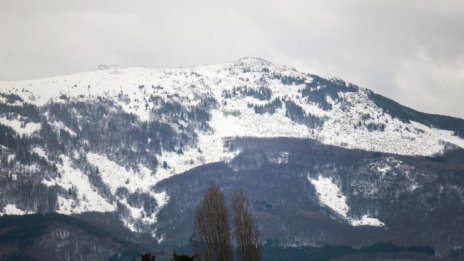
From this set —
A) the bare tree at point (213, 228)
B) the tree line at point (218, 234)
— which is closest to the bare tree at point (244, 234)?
the tree line at point (218, 234)

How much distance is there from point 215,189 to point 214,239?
10.2 m

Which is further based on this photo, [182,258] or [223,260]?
[223,260]

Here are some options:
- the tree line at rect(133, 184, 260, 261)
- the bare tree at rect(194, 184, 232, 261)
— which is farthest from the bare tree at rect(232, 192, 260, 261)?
the bare tree at rect(194, 184, 232, 261)

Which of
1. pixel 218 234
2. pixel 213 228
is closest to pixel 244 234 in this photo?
pixel 218 234

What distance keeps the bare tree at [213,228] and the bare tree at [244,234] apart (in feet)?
14.3

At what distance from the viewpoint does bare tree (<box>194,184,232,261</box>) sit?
175250 mm

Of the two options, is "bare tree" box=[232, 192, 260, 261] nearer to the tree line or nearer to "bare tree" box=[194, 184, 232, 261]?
the tree line

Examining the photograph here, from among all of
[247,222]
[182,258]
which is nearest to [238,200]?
[247,222]

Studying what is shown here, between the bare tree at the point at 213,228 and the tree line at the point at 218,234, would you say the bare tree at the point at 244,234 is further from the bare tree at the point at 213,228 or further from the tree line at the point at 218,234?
the bare tree at the point at 213,228

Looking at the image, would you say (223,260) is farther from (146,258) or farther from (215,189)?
(146,258)

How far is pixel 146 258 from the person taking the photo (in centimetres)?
12331

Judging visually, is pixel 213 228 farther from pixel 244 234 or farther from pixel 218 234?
pixel 244 234

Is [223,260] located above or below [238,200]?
below

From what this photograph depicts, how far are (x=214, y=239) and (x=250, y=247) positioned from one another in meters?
7.73
